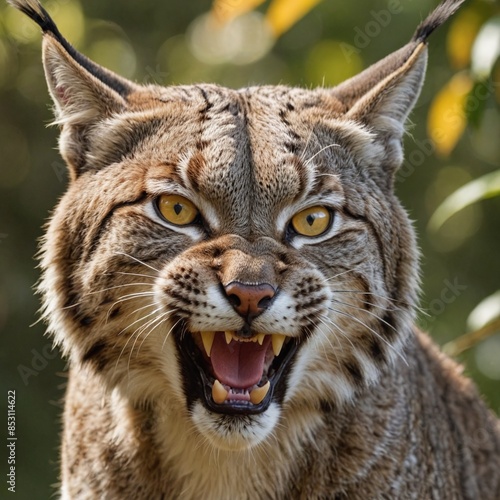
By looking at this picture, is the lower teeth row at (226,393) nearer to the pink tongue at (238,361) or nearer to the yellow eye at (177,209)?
the pink tongue at (238,361)

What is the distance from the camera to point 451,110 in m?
6.70

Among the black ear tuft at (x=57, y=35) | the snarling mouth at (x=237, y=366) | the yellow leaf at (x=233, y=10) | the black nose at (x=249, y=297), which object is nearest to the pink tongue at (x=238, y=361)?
the snarling mouth at (x=237, y=366)

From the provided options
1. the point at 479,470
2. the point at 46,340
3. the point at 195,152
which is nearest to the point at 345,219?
the point at 195,152

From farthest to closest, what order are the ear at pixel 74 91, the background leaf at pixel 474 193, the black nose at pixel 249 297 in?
1. the background leaf at pixel 474 193
2. the ear at pixel 74 91
3. the black nose at pixel 249 297

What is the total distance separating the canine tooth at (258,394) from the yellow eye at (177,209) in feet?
2.69

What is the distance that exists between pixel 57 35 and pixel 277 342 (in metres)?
1.82

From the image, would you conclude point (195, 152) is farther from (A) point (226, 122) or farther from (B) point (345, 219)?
(B) point (345, 219)

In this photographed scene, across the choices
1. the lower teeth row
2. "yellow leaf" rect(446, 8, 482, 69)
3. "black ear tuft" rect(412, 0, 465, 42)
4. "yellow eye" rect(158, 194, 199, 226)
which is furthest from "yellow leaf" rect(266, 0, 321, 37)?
the lower teeth row

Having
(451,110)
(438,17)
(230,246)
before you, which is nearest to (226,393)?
(230,246)

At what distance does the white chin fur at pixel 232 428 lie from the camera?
193 inches

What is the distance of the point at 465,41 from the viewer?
22.5ft

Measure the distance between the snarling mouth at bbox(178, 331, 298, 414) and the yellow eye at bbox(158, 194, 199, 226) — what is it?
52 centimetres

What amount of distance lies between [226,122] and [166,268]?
82 cm

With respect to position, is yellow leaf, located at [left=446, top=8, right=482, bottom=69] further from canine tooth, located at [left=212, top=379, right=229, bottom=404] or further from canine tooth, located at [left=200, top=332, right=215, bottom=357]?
canine tooth, located at [left=212, top=379, right=229, bottom=404]
